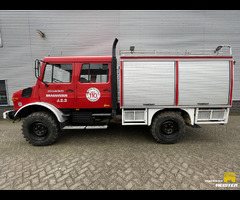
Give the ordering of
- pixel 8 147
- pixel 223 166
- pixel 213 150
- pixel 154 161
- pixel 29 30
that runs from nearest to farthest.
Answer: pixel 223 166, pixel 154 161, pixel 213 150, pixel 8 147, pixel 29 30

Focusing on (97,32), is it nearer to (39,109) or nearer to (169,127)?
(39,109)

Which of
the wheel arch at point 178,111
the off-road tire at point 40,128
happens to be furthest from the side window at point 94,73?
the wheel arch at point 178,111

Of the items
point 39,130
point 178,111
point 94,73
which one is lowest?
point 39,130

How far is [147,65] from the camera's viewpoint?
3293 millimetres

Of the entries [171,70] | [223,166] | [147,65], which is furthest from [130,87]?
[223,166]

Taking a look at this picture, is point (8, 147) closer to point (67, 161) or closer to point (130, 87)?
point (67, 161)

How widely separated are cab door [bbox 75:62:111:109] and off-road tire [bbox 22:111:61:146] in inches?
41.2

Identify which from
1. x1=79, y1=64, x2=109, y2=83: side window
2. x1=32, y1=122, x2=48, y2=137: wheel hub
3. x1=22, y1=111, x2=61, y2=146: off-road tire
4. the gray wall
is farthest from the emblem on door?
the gray wall

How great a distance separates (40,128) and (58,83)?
1.52m

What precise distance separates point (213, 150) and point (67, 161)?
4.04 meters

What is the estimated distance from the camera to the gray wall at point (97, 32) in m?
6.26

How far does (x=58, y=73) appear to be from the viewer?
351cm

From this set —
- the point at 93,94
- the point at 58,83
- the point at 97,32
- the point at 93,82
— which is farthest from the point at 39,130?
the point at 97,32

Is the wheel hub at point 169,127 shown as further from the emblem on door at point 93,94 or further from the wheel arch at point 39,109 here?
the wheel arch at point 39,109
